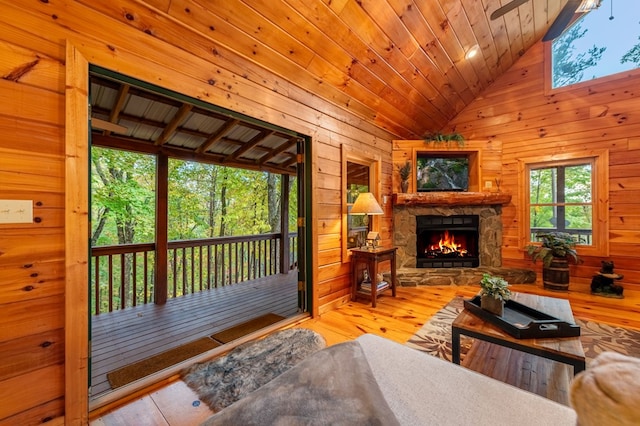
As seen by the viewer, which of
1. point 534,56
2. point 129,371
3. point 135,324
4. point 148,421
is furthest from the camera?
point 534,56

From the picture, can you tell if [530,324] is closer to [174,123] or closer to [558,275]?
[558,275]

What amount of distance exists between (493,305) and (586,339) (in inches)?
58.6

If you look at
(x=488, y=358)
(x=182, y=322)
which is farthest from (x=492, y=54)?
(x=182, y=322)

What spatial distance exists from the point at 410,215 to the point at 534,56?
3431 millimetres

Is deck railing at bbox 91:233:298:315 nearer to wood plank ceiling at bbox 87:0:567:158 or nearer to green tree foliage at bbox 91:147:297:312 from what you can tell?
green tree foliage at bbox 91:147:297:312

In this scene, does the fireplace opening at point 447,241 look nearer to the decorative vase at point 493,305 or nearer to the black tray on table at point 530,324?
the black tray on table at point 530,324

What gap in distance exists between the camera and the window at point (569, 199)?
12.9 ft

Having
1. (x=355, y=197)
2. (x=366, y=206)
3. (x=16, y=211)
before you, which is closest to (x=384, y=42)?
(x=366, y=206)

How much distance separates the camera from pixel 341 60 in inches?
116

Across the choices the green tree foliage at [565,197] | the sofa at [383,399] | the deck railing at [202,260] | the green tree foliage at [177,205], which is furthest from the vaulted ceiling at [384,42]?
the green tree foliage at [177,205]

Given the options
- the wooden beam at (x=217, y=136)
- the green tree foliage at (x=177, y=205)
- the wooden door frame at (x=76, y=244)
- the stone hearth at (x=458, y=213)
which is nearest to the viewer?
the wooden door frame at (x=76, y=244)

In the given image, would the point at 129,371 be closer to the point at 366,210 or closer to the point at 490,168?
the point at 366,210

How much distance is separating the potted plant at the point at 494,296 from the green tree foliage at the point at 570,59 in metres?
4.47

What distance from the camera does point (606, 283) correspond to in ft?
12.2
